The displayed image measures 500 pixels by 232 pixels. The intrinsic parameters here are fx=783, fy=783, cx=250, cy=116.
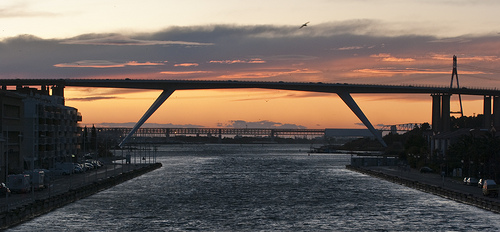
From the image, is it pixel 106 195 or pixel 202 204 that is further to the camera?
pixel 106 195

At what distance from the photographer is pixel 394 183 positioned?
8056cm

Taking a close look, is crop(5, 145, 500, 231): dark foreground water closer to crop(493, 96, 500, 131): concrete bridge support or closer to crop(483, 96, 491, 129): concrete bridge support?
crop(483, 96, 491, 129): concrete bridge support

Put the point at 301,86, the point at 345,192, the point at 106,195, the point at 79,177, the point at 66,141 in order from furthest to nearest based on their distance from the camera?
the point at 301,86, the point at 66,141, the point at 79,177, the point at 345,192, the point at 106,195

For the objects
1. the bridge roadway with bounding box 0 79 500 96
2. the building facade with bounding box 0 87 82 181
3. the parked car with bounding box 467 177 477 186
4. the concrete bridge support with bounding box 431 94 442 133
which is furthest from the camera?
the concrete bridge support with bounding box 431 94 442 133

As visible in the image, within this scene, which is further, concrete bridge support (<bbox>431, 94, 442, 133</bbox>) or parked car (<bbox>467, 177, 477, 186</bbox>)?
concrete bridge support (<bbox>431, 94, 442, 133</bbox>)

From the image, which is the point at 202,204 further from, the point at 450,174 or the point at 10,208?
the point at 450,174

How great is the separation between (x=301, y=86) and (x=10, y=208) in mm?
127099

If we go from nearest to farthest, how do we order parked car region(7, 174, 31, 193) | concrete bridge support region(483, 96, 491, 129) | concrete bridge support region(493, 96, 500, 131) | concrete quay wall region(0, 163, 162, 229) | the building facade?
concrete quay wall region(0, 163, 162, 229), parked car region(7, 174, 31, 193), the building facade, concrete bridge support region(483, 96, 491, 129), concrete bridge support region(493, 96, 500, 131)

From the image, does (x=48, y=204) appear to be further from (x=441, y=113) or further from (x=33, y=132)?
(x=441, y=113)

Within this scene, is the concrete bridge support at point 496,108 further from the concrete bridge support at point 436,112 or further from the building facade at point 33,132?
the building facade at point 33,132

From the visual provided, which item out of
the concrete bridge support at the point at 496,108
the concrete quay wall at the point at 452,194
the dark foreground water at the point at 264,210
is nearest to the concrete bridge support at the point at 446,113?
the concrete bridge support at the point at 496,108

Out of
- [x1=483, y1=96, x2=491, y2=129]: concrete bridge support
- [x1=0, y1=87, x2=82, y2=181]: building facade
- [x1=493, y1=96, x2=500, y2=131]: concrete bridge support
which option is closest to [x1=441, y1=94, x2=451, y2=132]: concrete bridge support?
[x1=483, y1=96, x2=491, y2=129]: concrete bridge support

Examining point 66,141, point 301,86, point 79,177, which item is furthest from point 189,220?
point 301,86

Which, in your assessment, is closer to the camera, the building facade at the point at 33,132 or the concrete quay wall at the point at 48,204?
the concrete quay wall at the point at 48,204
